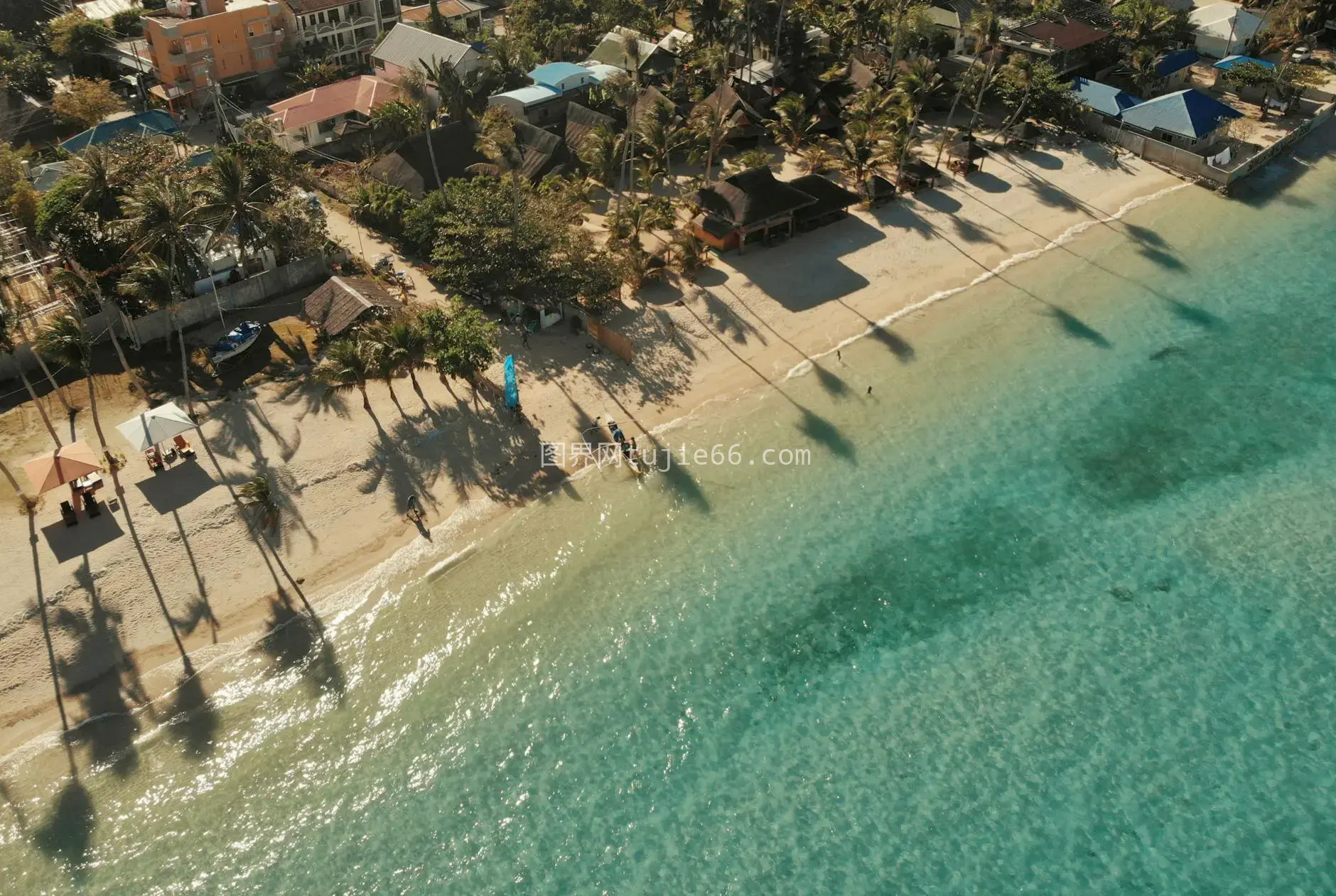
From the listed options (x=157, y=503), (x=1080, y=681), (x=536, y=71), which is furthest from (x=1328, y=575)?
(x=536, y=71)

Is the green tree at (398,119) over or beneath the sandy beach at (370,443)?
over

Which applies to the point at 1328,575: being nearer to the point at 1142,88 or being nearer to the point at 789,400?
the point at 789,400

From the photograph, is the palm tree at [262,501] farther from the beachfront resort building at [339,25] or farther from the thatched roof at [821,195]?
the beachfront resort building at [339,25]

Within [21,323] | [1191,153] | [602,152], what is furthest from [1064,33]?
[21,323]

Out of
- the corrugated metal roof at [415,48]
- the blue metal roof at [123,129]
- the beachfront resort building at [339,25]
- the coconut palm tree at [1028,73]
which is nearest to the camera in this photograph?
the blue metal roof at [123,129]

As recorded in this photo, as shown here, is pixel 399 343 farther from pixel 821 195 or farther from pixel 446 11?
pixel 446 11

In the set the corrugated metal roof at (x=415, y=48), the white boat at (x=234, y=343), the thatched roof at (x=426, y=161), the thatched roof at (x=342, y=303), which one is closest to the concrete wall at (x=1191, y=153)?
the thatched roof at (x=426, y=161)

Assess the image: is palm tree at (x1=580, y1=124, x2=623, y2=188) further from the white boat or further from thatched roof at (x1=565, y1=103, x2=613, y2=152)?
the white boat
